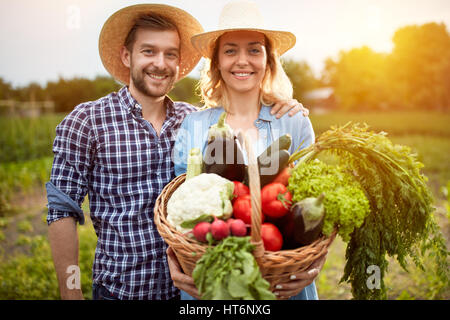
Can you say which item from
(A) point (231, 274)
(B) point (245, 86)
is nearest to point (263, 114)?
(B) point (245, 86)

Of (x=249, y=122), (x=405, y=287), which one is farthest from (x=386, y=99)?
(x=249, y=122)

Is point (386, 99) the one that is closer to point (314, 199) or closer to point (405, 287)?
point (405, 287)

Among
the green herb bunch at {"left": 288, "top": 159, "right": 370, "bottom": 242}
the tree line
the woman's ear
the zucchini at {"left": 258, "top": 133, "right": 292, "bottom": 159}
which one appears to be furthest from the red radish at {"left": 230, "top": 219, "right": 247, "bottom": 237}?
the tree line

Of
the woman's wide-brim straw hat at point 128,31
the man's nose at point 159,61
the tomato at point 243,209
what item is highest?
the woman's wide-brim straw hat at point 128,31

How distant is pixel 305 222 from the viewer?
153cm

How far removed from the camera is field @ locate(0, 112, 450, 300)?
13.4ft

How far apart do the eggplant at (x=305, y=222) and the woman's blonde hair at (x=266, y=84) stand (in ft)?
3.62

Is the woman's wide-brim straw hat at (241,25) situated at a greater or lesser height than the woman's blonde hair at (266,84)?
greater

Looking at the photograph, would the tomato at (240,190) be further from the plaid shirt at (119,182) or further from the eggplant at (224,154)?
the plaid shirt at (119,182)

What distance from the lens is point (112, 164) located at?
225 cm

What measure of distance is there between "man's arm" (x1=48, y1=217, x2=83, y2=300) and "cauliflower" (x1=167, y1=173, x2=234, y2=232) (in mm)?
898

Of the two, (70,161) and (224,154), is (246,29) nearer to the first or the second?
(224,154)

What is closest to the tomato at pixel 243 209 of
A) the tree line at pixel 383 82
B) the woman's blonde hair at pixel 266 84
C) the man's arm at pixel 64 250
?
the woman's blonde hair at pixel 266 84

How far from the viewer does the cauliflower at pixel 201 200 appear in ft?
5.35
